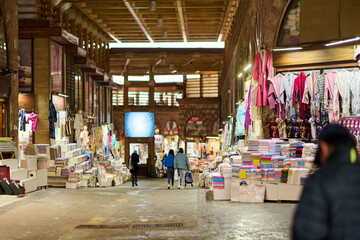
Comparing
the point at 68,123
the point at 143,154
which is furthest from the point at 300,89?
the point at 143,154

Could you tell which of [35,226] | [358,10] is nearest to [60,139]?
[35,226]

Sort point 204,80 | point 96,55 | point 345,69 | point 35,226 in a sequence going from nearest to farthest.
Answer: point 35,226, point 345,69, point 96,55, point 204,80

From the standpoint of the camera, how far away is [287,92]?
10234 mm

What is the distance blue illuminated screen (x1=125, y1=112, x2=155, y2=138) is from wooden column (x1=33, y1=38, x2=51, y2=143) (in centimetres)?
1256

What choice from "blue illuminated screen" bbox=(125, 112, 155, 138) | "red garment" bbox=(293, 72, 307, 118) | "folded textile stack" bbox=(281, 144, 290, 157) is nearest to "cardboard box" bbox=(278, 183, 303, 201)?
"folded textile stack" bbox=(281, 144, 290, 157)

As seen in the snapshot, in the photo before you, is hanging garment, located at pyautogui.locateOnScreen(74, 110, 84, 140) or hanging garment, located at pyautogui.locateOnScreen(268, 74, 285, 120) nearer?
hanging garment, located at pyautogui.locateOnScreen(268, 74, 285, 120)

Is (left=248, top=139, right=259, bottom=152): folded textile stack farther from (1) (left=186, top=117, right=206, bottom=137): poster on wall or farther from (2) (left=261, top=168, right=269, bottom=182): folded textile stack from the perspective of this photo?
(1) (left=186, top=117, right=206, bottom=137): poster on wall

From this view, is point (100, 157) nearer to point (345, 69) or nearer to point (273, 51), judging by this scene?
point (273, 51)

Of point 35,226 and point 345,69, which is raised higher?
point 345,69

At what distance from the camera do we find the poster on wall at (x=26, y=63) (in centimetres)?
1512

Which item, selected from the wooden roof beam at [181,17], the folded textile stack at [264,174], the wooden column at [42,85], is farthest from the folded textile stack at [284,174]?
the wooden roof beam at [181,17]

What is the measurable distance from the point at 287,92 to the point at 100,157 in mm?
11880

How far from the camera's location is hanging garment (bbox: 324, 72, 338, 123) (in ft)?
30.6

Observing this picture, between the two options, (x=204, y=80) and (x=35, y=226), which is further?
(x=204, y=80)
